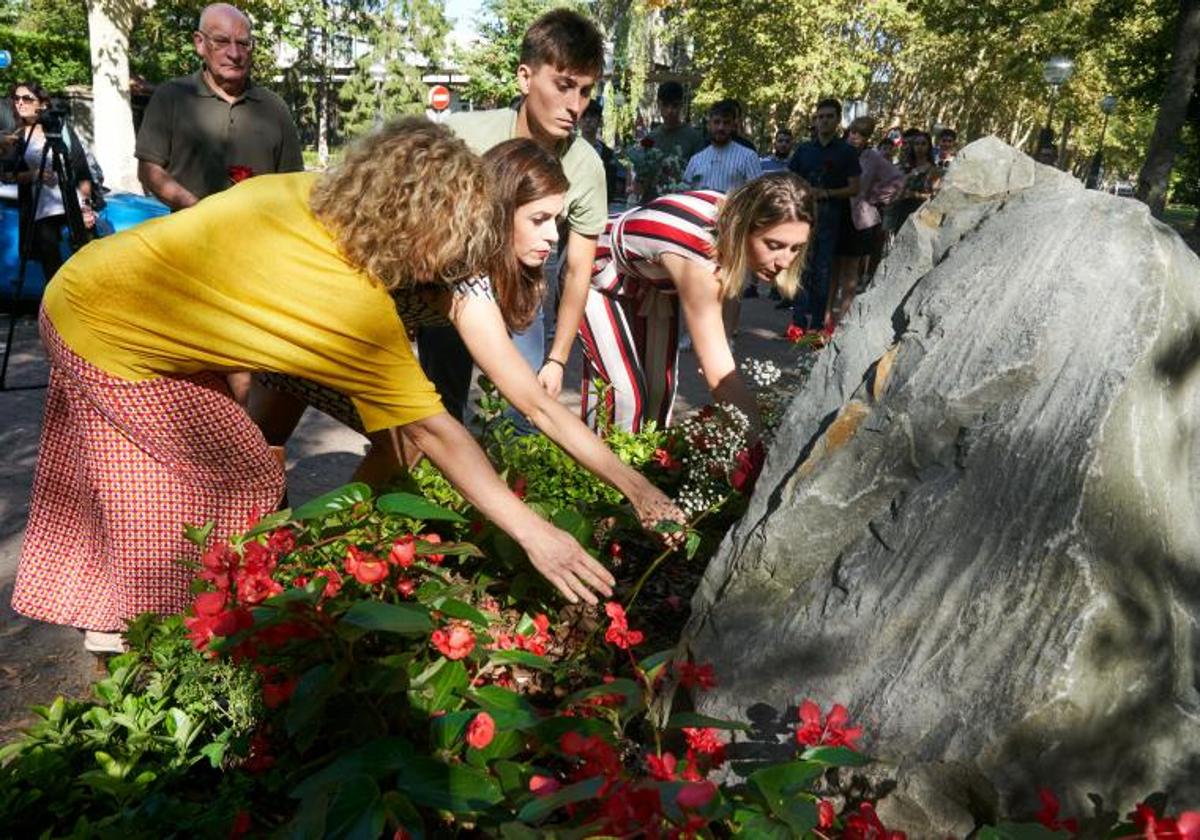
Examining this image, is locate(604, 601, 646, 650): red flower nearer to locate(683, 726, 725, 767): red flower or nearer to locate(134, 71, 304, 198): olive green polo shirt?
locate(683, 726, 725, 767): red flower

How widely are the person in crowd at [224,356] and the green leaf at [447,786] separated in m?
0.57

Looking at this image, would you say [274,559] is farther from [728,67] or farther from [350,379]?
[728,67]

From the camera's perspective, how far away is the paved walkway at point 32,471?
8.87 feet

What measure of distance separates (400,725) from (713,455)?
143 centimetres

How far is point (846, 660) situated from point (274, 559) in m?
1.20

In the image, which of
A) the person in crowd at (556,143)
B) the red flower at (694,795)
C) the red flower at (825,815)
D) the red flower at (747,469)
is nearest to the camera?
the red flower at (694,795)

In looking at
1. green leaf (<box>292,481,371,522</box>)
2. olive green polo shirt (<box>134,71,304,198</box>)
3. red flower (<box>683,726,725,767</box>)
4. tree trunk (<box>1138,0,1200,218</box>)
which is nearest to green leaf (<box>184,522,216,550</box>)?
green leaf (<box>292,481,371,522</box>)

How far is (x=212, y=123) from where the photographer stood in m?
4.48

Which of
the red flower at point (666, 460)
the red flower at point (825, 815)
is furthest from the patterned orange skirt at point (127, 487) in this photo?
the red flower at point (825, 815)

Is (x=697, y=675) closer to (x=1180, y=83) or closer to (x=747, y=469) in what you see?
(x=747, y=469)

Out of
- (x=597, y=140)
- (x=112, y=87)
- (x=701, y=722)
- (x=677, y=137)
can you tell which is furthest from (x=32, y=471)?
(x=112, y=87)

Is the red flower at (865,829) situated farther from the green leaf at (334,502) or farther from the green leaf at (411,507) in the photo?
the green leaf at (334,502)

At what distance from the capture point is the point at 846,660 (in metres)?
1.82

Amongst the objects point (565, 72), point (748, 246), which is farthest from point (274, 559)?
point (565, 72)
